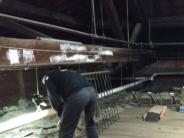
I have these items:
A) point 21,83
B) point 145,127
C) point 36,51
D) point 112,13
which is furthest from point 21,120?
point 112,13

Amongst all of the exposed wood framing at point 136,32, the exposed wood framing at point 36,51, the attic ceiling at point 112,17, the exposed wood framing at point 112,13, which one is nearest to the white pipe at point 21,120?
the exposed wood framing at point 36,51

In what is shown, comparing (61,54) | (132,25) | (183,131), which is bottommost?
(183,131)

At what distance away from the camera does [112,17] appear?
605 cm

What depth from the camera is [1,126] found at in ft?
9.98

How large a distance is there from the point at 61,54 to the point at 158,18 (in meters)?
4.18

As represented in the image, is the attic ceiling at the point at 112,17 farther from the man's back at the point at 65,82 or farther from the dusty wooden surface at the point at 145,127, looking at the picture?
the man's back at the point at 65,82

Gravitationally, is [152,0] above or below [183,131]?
above

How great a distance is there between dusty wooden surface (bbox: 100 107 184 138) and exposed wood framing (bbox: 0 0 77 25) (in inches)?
85.8

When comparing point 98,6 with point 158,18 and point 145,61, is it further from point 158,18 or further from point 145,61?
point 145,61

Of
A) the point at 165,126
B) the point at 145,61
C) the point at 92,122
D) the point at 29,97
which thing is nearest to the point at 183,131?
the point at 165,126

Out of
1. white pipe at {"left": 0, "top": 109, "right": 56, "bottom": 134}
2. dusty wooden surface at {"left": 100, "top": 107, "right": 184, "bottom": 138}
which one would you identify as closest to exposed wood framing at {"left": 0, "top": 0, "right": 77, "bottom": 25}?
white pipe at {"left": 0, "top": 109, "right": 56, "bottom": 134}

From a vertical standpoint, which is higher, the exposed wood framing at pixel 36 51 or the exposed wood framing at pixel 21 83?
the exposed wood framing at pixel 36 51

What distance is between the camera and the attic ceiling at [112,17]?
5.93 m

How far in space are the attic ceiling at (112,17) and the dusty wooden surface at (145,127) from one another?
1.91m
